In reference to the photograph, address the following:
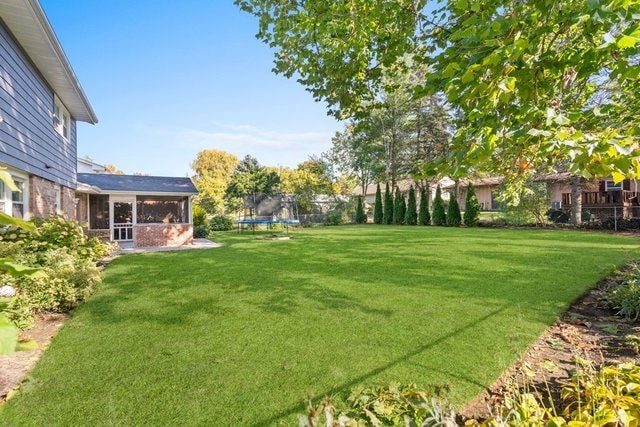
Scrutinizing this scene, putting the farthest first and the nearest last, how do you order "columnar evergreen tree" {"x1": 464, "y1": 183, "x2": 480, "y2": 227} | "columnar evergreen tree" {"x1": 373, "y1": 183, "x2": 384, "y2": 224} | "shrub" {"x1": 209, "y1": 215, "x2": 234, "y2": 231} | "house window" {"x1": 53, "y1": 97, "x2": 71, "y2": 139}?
"columnar evergreen tree" {"x1": 373, "y1": 183, "x2": 384, "y2": 224}, "shrub" {"x1": 209, "y1": 215, "x2": 234, "y2": 231}, "columnar evergreen tree" {"x1": 464, "y1": 183, "x2": 480, "y2": 227}, "house window" {"x1": 53, "y1": 97, "x2": 71, "y2": 139}

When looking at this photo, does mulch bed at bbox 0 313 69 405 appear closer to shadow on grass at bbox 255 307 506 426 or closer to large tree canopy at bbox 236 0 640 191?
shadow on grass at bbox 255 307 506 426

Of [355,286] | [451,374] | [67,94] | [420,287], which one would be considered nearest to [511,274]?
[420,287]

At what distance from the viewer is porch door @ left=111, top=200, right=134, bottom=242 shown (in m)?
16.3

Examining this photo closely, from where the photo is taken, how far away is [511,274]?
7086mm

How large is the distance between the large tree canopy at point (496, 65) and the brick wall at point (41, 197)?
661 cm

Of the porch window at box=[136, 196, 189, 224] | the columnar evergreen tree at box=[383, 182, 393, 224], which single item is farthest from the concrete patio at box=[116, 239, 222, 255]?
the columnar evergreen tree at box=[383, 182, 393, 224]

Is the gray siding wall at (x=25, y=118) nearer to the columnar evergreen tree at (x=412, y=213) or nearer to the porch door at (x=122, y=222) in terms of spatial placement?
the porch door at (x=122, y=222)

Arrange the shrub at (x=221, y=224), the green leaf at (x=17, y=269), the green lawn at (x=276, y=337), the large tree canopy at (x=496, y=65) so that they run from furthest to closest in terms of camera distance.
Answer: the shrub at (x=221, y=224) < the green lawn at (x=276, y=337) < the large tree canopy at (x=496, y=65) < the green leaf at (x=17, y=269)

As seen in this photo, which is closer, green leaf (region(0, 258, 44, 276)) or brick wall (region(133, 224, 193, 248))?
green leaf (region(0, 258, 44, 276))

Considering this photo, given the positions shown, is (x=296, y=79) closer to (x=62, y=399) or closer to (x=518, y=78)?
(x=518, y=78)

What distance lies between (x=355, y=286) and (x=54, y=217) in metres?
7.33

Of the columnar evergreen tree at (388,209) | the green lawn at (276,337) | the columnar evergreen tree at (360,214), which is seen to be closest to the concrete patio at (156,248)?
the green lawn at (276,337)

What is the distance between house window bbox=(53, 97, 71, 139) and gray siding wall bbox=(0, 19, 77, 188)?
332 millimetres

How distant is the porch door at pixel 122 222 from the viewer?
16344 millimetres
